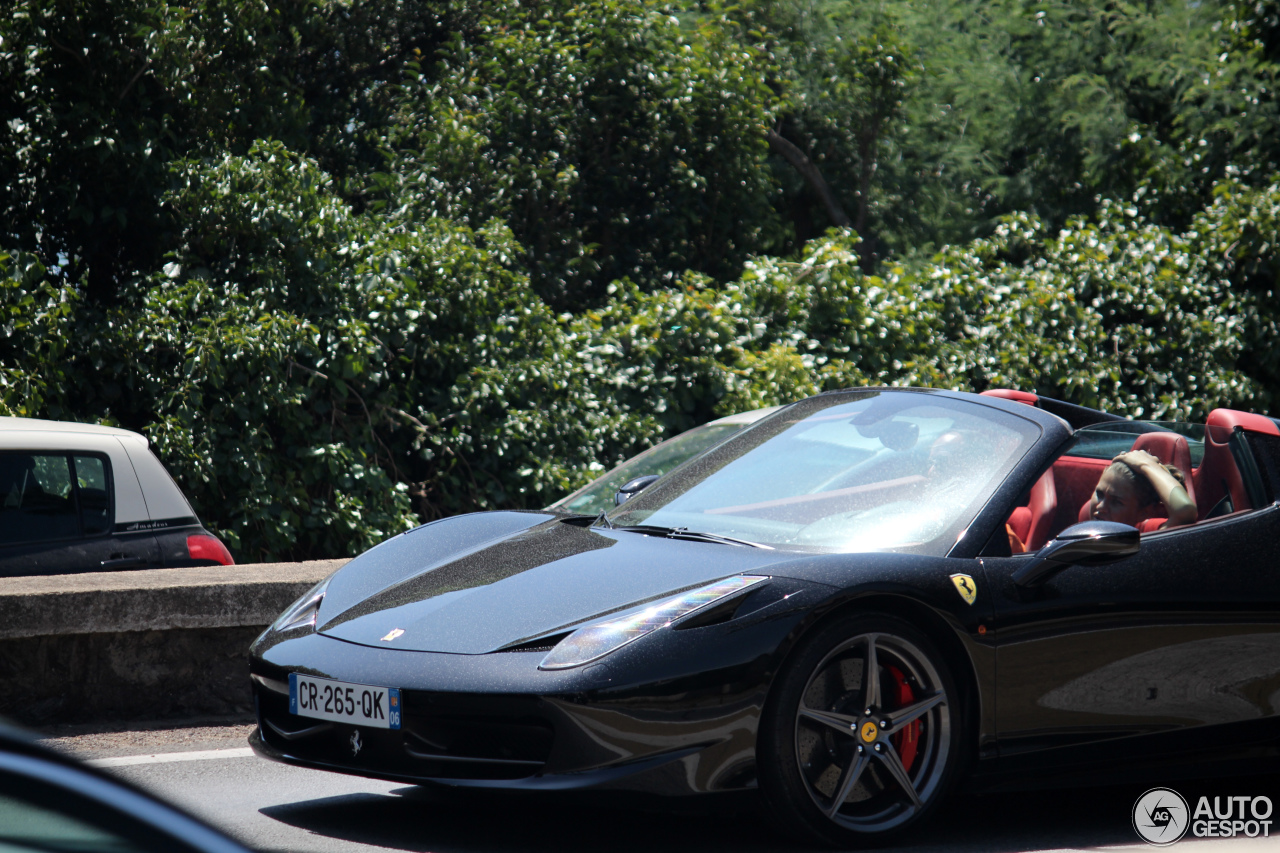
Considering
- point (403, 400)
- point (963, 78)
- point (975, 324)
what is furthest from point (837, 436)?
point (963, 78)

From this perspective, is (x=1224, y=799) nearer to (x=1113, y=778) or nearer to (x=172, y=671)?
(x=1113, y=778)

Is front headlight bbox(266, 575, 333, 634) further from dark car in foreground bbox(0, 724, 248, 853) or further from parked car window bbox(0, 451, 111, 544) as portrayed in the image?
dark car in foreground bbox(0, 724, 248, 853)

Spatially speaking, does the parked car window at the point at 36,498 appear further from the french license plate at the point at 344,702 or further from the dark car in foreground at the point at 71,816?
the dark car in foreground at the point at 71,816

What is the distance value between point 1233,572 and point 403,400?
278 inches

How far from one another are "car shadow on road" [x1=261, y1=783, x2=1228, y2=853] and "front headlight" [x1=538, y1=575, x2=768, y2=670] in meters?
0.35

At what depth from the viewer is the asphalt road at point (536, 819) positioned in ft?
12.5

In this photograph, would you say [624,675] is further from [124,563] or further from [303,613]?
[124,563]

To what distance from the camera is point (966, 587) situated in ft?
13.0

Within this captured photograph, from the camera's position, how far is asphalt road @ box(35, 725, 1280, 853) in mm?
3801

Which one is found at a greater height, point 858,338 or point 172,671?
point 858,338

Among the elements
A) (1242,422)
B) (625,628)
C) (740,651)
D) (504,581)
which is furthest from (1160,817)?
(504,581)

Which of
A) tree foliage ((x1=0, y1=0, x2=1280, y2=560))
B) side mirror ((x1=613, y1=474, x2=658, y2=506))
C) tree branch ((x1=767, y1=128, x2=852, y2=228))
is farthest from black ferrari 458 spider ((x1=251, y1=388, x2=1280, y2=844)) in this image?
tree branch ((x1=767, y1=128, x2=852, y2=228))

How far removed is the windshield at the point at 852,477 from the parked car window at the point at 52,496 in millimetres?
2548

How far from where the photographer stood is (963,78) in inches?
765
